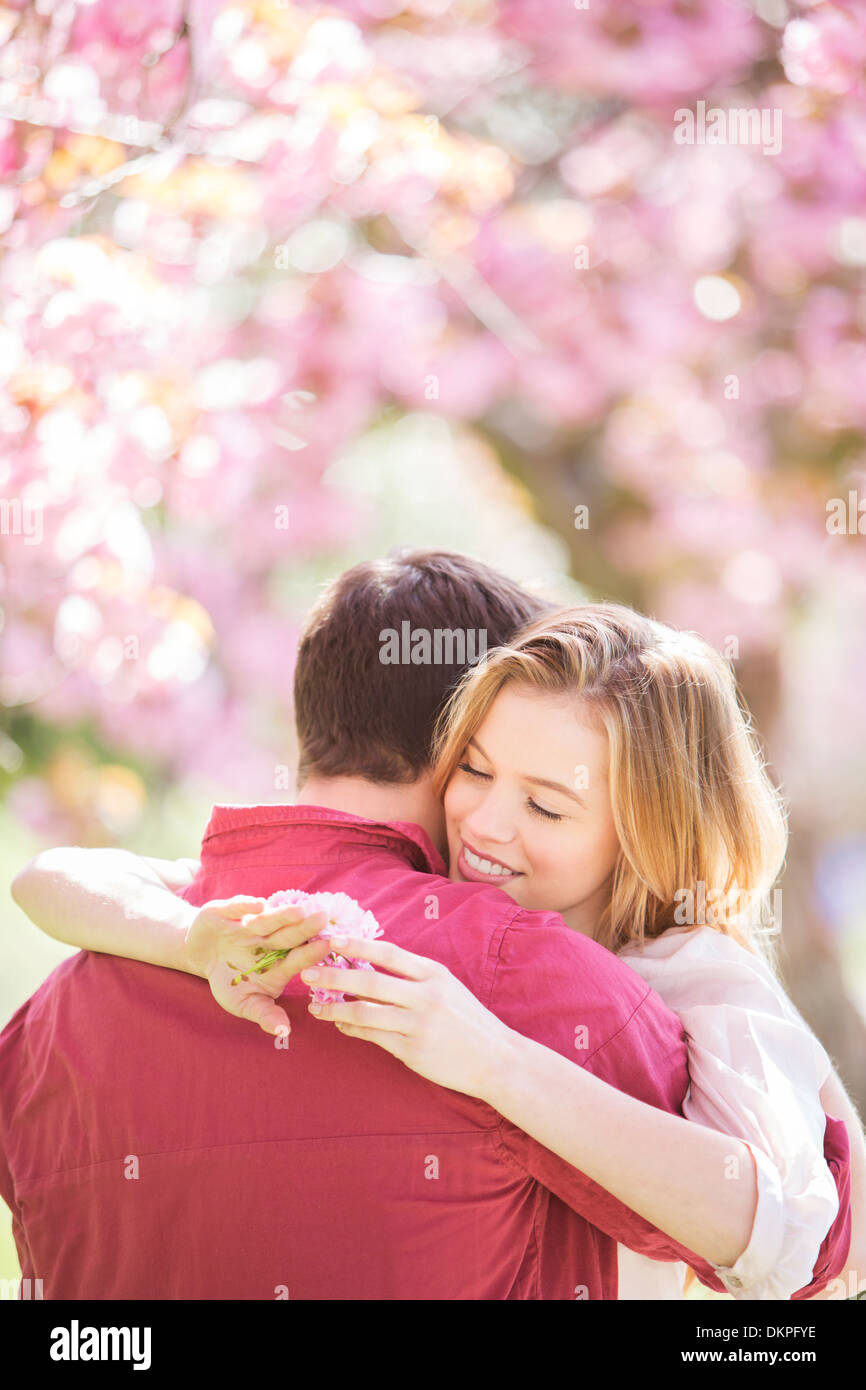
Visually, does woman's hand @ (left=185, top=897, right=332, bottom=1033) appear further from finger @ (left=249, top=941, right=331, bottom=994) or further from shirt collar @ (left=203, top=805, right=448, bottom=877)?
shirt collar @ (left=203, top=805, right=448, bottom=877)

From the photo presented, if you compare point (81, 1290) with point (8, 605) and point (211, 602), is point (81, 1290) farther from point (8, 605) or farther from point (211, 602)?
point (211, 602)

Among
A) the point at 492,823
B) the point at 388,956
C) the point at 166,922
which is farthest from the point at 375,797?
the point at 388,956

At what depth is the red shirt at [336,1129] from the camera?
4.17 feet

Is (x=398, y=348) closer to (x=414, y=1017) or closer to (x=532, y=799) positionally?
(x=532, y=799)

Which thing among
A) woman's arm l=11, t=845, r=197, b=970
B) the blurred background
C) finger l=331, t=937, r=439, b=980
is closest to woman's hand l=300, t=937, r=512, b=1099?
finger l=331, t=937, r=439, b=980

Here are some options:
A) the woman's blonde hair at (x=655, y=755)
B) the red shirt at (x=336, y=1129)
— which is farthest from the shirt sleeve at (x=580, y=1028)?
the woman's blonde hair at (x=655, y=755)

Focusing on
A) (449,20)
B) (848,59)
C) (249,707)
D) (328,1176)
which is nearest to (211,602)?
(249,707)

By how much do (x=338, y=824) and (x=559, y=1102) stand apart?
39cm

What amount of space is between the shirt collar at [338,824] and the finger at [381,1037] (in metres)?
0.27

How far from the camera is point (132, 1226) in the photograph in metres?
1.37

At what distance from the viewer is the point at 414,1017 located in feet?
3.87

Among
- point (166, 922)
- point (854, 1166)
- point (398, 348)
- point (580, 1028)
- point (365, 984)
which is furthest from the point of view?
point (398, 348)

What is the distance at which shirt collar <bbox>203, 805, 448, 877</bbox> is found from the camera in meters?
1.42

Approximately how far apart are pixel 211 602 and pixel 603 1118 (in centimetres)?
294
